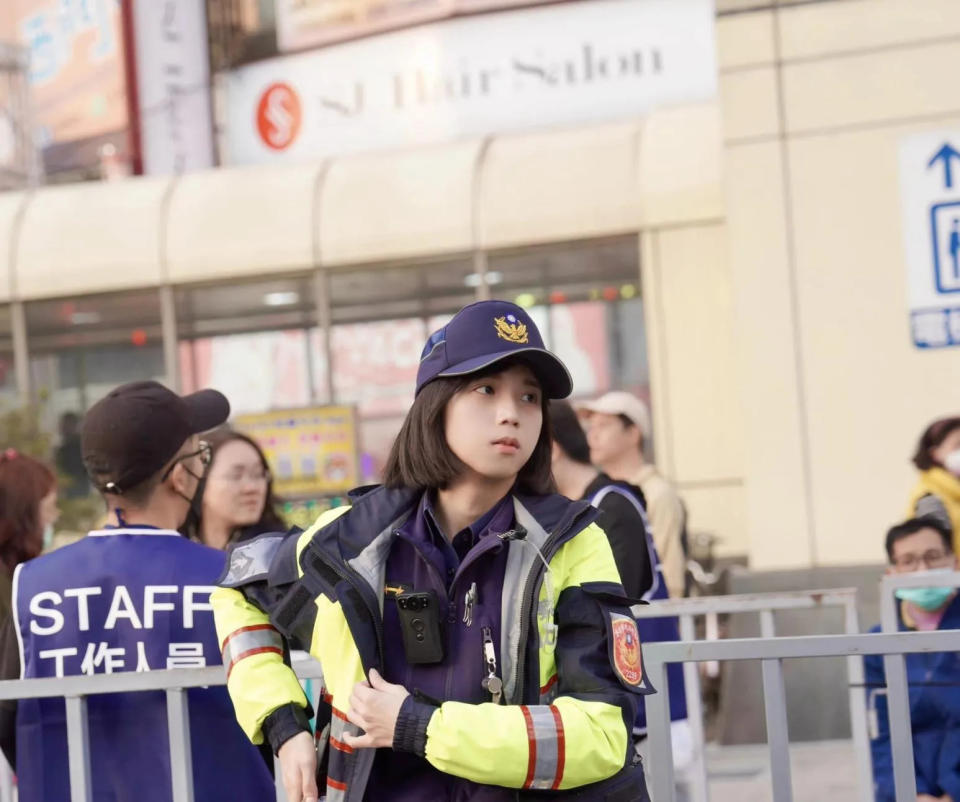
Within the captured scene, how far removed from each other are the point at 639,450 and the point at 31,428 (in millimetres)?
9654

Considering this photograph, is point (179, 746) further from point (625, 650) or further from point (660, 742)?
point (625, 650)

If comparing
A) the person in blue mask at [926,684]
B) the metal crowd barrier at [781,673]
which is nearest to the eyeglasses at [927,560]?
the person in blue mask at [926,684]

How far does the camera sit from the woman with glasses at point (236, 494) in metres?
5.47

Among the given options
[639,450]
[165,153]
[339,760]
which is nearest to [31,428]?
[165,153]

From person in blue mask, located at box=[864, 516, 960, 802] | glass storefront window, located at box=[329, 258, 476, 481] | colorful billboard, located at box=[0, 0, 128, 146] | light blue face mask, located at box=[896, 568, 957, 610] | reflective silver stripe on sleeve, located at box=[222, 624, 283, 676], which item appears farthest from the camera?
colorful billboard, located at box=[0, 0, 128, 146]

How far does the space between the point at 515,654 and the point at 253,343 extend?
42.7 feet

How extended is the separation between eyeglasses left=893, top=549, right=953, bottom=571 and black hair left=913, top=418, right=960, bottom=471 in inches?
38.2

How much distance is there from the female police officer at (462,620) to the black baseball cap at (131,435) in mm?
909

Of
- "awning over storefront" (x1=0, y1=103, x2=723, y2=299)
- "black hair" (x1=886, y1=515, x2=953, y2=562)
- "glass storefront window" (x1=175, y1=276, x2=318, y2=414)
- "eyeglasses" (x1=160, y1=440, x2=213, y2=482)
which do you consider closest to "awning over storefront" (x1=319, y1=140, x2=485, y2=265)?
"awning over storefront" (x1=0, y1=103, x2=723, y2=299)

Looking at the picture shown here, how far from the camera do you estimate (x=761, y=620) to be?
17.5ft

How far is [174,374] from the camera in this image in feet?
49.9

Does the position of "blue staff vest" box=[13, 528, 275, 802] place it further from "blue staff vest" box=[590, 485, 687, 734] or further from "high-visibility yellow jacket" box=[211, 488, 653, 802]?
"blue staff vest" box=[590, 485, 687, 734]

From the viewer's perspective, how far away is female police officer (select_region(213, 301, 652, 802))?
224 cm

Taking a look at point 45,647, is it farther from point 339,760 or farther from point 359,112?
point 359,112
